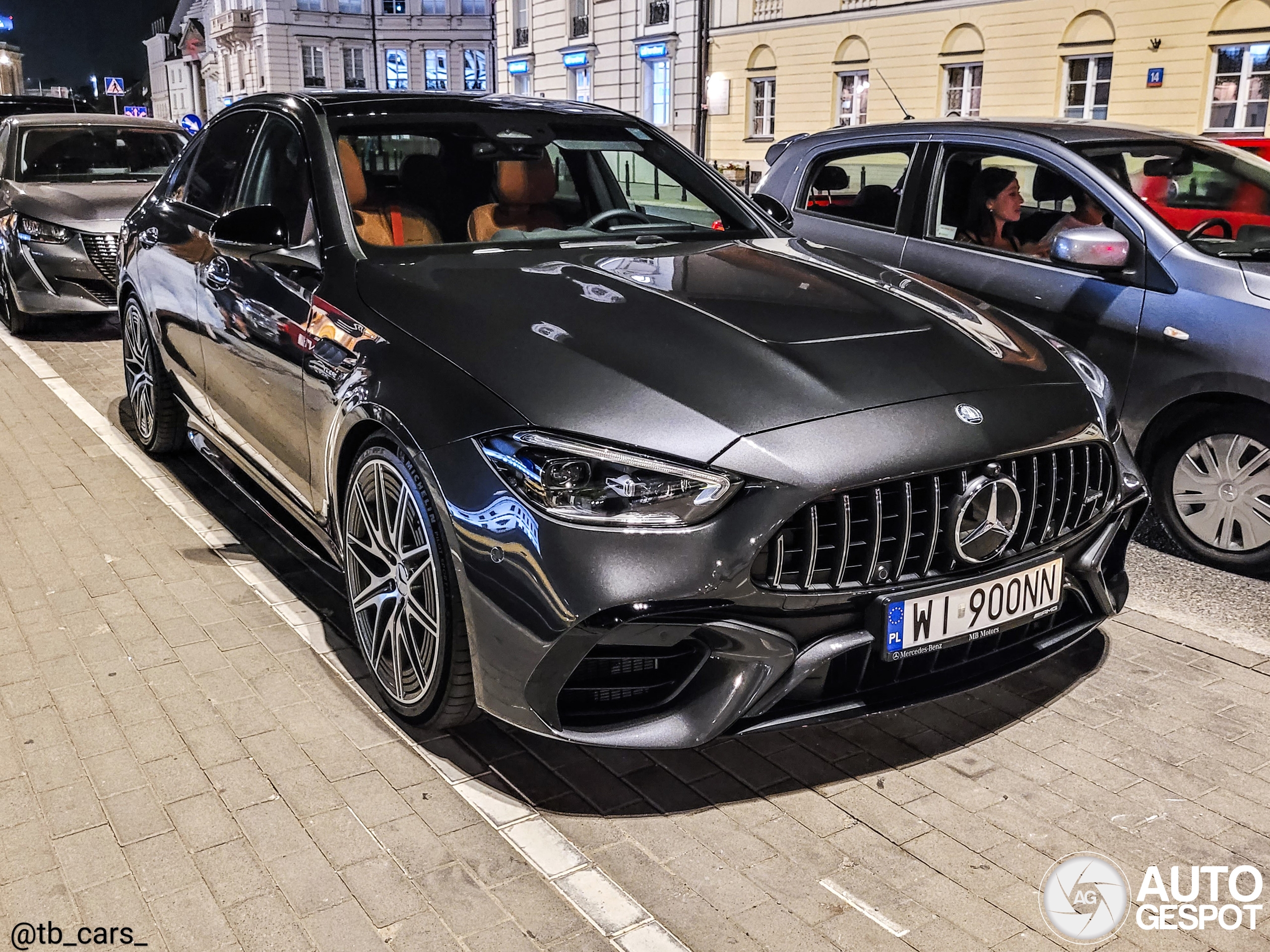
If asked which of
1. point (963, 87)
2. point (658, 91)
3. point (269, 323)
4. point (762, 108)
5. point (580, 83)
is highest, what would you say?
point (580, 83)

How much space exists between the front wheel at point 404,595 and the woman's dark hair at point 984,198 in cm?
334

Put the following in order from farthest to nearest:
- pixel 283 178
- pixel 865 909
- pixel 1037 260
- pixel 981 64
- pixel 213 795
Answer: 1. pixel 981 64
2. pixel 1037 260
3. pixel 283 178
4. pixel 213 795
5. pixel 865 909

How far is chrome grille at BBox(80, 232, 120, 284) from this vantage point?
29.4 feet

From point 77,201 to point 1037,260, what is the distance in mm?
7335

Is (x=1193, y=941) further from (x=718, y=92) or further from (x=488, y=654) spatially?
(x=718, y=92)

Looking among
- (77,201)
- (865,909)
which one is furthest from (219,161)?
(77,201)

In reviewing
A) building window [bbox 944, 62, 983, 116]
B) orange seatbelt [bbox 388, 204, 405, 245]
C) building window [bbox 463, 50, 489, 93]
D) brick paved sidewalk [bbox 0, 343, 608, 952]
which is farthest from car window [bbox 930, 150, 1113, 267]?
building window [bbox 463, 50, 489, 93]

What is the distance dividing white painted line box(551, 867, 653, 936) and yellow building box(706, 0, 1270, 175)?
49.9 ft

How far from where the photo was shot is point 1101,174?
491 centimetres

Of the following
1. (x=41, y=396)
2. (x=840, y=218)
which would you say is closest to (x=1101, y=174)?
(x=840, y=218)

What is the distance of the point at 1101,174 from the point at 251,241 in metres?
3.35

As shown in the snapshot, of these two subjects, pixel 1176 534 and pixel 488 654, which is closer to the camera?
pixel 488 654

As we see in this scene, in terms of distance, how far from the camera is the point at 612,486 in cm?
258

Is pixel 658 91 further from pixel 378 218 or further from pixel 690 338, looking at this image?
pixel 690 338
